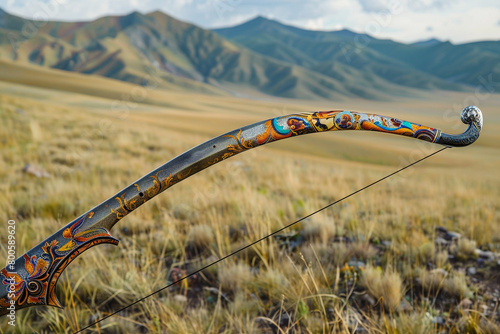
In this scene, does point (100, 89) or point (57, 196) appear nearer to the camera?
point (57, 196)

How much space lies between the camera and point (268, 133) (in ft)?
3.58

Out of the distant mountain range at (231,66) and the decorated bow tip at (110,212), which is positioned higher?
the distant mountain range at (231,66)

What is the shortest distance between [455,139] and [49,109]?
1241 cm

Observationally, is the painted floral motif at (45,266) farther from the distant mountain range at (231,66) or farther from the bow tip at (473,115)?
the distant mountain range at (231,66)

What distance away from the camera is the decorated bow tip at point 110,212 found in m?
0.98

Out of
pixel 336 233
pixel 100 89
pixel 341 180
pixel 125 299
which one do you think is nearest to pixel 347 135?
pixel 341 180

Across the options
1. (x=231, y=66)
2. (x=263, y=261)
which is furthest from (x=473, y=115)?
(x=231, y=66)

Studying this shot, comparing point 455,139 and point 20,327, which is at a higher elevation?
point 455,139

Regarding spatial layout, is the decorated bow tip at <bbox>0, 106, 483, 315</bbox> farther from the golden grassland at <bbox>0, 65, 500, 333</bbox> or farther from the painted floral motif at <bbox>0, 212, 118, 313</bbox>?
the golden grassland at <bbox>0, 65, 500, 333</bbox>

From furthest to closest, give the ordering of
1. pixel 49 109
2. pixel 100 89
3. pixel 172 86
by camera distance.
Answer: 1. pixel 172 86
2. pixel 100 89
3. pixel 49 109

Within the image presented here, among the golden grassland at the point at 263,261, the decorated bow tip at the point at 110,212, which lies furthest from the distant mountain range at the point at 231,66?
the decorated bow tip at the point at 110,212

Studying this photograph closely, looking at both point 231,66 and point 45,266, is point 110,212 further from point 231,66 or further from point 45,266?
point 231,66

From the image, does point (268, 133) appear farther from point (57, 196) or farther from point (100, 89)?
point (100, 89)

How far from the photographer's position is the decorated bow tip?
980 millimetres
